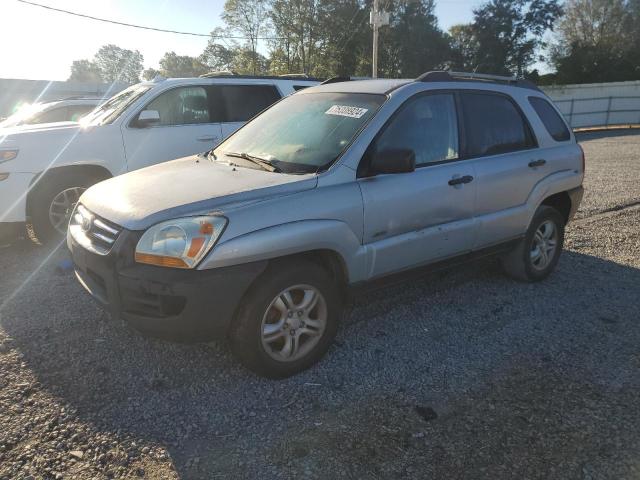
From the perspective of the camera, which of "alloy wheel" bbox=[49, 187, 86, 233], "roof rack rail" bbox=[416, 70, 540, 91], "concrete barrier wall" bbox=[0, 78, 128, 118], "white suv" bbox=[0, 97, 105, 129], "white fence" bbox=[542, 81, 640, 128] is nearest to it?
"roof rack rail" bbox=[416, 70, 540, 91]

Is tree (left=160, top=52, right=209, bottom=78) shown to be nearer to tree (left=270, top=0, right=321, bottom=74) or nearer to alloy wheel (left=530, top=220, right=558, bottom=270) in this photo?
tree (left=270, top=0, right=321, bottom=74)

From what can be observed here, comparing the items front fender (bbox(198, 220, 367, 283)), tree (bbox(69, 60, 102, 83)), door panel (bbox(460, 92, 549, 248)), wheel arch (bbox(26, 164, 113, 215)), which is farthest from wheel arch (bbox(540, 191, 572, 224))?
tree (bbox(69, 60, 102, 83))

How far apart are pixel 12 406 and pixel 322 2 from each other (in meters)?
50.0

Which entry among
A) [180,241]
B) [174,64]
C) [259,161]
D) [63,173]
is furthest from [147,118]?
[174,64]

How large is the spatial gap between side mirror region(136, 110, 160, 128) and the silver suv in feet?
7.17

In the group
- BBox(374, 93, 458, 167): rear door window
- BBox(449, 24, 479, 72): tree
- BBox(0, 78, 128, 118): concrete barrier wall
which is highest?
BBox(449, 24, 479, 72): tree

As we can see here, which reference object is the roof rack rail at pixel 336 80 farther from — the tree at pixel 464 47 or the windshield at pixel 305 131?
the tree at pixel 464 47

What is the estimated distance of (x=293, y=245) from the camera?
111 inches

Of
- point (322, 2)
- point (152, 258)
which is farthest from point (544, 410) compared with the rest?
point (322, 2)

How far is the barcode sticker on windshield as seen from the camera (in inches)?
137

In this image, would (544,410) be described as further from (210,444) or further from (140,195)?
(140,195)

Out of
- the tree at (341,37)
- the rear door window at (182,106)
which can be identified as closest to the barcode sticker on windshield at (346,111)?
the rear door window at (182,106)

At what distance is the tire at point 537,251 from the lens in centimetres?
454

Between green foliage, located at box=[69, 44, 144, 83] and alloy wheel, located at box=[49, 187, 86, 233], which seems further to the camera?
green foliage, located at box=[69, 44, 144, 83]
